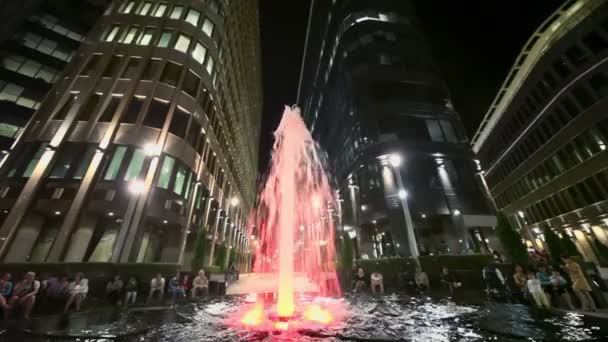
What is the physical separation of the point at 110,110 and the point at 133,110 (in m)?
1.75

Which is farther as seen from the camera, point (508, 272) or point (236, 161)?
point (236, 161)

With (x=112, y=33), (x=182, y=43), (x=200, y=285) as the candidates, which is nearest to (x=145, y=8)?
(x=112, y=33)

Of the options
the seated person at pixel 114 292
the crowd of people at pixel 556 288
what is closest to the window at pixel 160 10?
the seated person at pixel 114 292

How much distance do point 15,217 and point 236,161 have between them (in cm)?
2803

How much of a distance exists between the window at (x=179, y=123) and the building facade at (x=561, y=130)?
37371 mm

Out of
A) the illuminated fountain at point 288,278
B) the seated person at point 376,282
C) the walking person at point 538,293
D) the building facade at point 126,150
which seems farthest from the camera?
the building facade at point 126,150

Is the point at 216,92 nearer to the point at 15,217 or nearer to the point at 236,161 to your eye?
the point at 236,161

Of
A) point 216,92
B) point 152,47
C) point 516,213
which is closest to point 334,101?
point 216,92

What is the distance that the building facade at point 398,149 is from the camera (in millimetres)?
24188

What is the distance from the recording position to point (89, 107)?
63.0ft

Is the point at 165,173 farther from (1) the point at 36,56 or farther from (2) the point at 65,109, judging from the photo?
(1) the point at 36,56

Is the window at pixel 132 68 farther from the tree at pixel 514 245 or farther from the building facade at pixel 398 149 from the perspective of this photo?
the tree at pixel 514 245

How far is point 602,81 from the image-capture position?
2347 cm

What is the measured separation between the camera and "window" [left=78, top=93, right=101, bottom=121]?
18.6 metres
